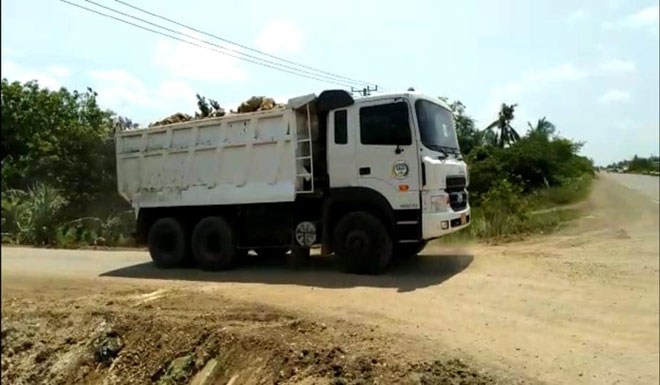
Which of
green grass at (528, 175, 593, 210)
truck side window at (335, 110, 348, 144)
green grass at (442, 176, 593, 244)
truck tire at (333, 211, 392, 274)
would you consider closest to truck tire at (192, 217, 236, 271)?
truck tire at (333, 211, 392, 274)

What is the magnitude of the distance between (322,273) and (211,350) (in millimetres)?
3940

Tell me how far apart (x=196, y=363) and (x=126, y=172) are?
630 centimetres

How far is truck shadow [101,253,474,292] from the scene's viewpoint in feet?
28.5

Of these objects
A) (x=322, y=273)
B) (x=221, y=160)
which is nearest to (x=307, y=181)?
(x=322, y=273)

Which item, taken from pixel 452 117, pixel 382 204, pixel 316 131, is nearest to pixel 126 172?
pixel 316 131

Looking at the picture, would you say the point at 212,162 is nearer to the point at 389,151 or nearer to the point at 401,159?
the point at 389,151

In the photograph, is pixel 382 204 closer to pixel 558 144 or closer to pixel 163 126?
pixel 163 126

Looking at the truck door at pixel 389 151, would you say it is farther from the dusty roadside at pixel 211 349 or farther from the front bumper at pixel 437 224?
the dusty roadside at pixel 211 349

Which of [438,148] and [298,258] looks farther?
[298,258]

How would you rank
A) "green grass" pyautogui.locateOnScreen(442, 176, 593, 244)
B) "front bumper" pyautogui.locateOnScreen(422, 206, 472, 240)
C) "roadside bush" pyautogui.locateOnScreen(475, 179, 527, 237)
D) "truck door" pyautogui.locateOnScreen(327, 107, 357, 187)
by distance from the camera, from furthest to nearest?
"roadside bush" pyautogui.locateOnScreen(475, 179, 527, 237) → "green grass" pyautogui.locateOnScreen(442, 176, 593, 244) → "truck door" pyautogui.locateOnScreen(327, 107, 357, 187) → "front bumper" pyautogui.locateOnScreen(422, 206, 472, 240)

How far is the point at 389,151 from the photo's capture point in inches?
354

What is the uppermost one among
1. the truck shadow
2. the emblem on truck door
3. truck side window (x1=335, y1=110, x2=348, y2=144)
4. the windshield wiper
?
truck side window (x1=335, y1=110, x2=348, y2=144)

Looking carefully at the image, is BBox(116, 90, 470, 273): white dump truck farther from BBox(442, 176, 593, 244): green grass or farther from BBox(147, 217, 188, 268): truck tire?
BBox(442, 176, 593, 244): green grass

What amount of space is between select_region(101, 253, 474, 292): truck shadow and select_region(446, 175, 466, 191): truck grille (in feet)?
4.06
